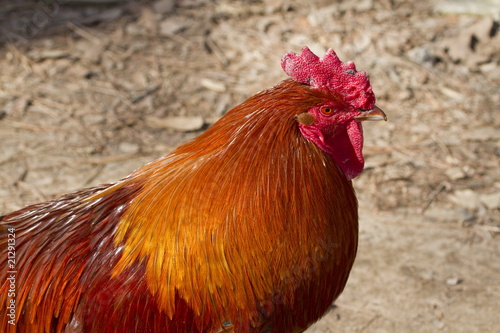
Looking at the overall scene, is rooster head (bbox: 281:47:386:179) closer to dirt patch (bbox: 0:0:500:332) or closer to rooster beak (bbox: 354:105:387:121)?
rooster beak (bbox: 354:105:387:121)

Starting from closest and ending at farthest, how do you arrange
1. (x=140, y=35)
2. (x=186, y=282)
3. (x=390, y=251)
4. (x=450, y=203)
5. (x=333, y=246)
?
(x=186, y=282) < (x=333, y=246) < (x=390, y=251) < (x=450, y=203) < (x=140, y=35)

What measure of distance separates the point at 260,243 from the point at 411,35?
497cm

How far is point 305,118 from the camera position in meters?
2.67

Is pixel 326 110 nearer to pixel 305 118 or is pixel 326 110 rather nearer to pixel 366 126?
pixel 305 118

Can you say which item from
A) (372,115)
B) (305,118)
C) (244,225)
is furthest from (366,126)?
(244,225)

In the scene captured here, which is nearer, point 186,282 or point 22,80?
point 186,282

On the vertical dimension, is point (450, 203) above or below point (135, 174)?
below

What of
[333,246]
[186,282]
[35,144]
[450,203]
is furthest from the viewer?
[35,144]

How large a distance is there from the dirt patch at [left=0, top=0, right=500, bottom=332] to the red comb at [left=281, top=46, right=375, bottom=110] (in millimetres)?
1790

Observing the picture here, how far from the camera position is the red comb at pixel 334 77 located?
270 centimetres

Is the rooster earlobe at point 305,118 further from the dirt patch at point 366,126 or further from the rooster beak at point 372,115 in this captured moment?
the dirt patch at point 366,126

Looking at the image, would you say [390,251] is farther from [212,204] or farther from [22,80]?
[22,80]

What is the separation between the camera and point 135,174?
2.94 metres

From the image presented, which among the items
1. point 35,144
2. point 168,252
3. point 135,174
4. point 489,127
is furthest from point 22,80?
point 489,127
